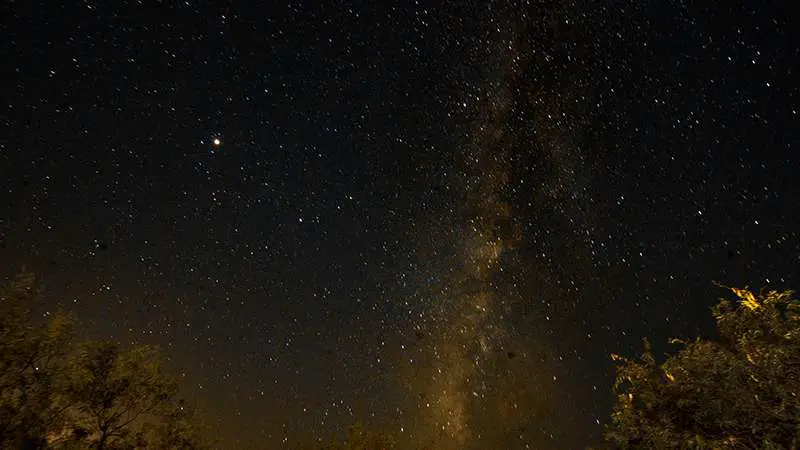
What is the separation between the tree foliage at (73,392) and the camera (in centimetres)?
1153

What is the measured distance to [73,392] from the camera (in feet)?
45.9

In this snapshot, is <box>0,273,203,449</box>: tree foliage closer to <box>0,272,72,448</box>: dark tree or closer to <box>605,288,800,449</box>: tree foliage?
<box>0,272,72,448</box>: dark tree

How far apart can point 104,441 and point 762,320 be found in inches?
721

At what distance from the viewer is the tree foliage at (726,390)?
8.98 meters

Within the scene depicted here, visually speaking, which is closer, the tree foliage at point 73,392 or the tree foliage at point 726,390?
the tree foliage at point 726,390

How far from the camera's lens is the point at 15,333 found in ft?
38.0

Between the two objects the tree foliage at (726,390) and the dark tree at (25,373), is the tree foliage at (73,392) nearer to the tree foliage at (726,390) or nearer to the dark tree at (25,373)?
the dark tree at (25,373)

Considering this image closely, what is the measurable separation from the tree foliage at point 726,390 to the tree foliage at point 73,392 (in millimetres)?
14232

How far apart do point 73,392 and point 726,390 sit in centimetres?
1720

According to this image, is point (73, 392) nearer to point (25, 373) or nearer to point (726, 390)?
point (25, 373)

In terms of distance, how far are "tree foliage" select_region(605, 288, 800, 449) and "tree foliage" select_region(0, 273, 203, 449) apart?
560 inches

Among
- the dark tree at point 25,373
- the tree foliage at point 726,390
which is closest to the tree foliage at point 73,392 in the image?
the dark tree at point 25,373

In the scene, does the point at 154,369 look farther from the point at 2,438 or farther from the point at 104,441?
the point at 2,438

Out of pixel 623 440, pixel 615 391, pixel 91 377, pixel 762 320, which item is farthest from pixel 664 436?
pixel 91 377
